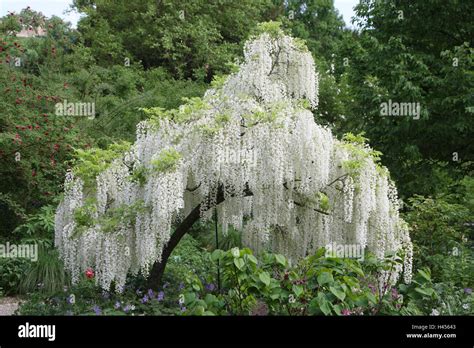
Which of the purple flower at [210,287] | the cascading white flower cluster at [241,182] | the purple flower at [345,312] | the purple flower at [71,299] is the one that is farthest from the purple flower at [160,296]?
the purple flower at [345,312]

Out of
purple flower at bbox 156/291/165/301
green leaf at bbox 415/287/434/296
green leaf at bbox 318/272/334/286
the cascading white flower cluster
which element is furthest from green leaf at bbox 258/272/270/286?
purple flower at bbox 156/291/165/301

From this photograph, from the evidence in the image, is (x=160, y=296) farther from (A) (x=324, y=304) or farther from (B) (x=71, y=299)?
(A) (x=324, y=304)

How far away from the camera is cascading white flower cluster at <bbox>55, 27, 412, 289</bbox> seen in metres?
6.24

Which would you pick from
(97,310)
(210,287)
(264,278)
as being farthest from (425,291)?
(97,310)

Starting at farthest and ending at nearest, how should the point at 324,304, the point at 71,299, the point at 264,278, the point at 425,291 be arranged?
the point at 71,299 → the point at 425,291 → the point at 264,278 → the point at 324,304

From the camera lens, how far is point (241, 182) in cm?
635

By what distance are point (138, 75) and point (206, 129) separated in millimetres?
11940

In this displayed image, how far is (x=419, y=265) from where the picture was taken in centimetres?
896

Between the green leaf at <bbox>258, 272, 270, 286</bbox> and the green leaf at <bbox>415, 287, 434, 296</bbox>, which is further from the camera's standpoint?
the green leaf at <bbox>415, 287, 434, 296</bbox>

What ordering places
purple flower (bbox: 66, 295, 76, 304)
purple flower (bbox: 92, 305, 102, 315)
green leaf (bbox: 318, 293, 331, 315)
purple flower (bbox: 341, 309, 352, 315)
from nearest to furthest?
green leaf (bbox: 318, 293, 331, 315) < purple flower (bbox: 341, 309, 352, 315) < purple flower (bbox: 92, 305, 102, 315) < purple flower (bbox: 66, 295, 76, 304)

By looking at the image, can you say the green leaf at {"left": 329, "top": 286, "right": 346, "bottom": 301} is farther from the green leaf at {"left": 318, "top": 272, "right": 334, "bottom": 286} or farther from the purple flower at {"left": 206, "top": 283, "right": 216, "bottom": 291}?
the purple flower at {"left": 206, "top": 283, "right": 216, "bottom": 291}

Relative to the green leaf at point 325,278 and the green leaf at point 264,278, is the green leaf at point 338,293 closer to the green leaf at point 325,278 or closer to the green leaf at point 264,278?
the green leaf at point 325,278

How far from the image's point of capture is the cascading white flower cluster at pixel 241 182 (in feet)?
20.5
